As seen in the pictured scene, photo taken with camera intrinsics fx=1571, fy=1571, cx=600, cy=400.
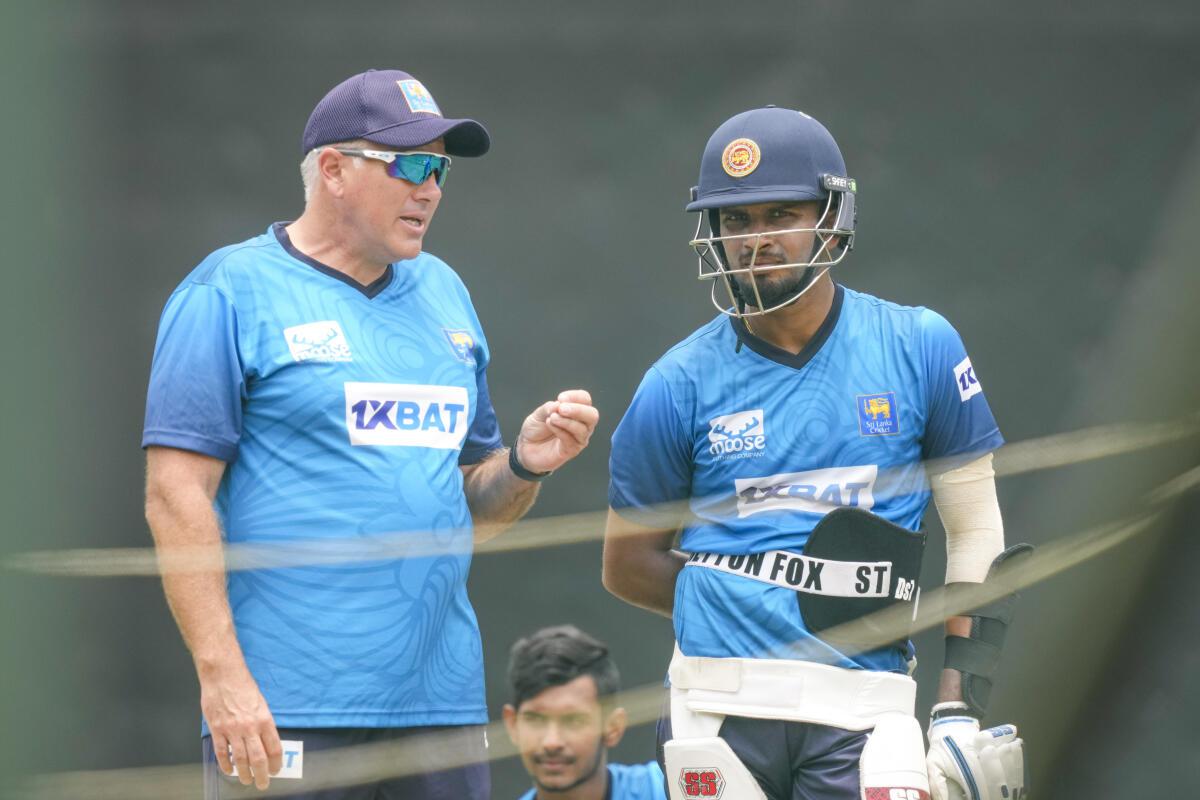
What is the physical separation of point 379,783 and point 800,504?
2.58 feet

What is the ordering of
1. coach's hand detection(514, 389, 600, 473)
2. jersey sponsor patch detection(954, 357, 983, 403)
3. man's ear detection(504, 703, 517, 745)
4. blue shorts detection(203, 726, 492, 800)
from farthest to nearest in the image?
man's ear detection(504, 703, 517, 745) → jersey sponsor patch detection(954, 357, 983, 403) → coach's hand detection(514, 389, 600, 473) → blue shorts detection(203, 726, 492, 800)

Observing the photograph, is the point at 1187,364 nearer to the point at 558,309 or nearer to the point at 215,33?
Result: the point at 558,309

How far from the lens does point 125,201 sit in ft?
13.7

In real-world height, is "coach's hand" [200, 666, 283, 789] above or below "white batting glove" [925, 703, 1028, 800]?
above

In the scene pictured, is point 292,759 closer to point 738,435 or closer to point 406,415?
point 406,415

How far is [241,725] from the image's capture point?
7.29ft

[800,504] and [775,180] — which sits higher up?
[775,180]

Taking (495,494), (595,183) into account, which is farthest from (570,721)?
(595,183)

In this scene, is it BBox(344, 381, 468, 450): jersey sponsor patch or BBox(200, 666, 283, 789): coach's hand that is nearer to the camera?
BBox(200, 666, 283, 789): coach's hand

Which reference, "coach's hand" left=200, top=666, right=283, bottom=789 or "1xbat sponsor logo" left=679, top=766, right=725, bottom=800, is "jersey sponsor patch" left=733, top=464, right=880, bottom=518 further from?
"coach's hand" left=200, top=666, right=283, bottom=789

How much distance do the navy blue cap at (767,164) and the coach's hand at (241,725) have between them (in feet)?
3.46

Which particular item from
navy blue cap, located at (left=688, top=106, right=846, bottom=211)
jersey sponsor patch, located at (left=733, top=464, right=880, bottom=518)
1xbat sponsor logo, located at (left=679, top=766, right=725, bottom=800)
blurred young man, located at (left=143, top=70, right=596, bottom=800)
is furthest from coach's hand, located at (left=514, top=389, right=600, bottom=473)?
1xbat sponsor logo, located at (left=679, top=766, right=725, bottom=800)

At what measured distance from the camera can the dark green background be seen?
413 cm

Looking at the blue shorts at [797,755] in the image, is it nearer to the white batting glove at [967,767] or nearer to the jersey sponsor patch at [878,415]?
the white batting glove at [967,767]
